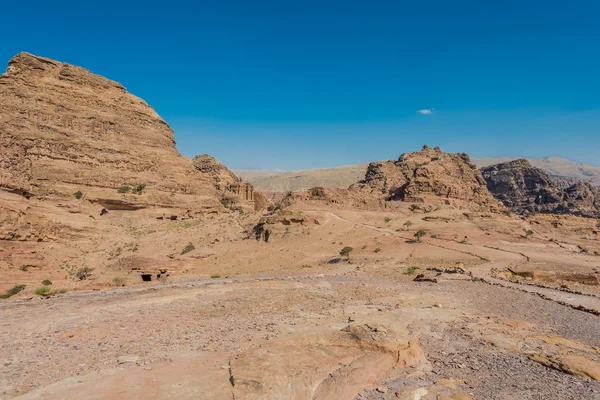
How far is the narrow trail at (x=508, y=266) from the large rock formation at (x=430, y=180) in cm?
2606

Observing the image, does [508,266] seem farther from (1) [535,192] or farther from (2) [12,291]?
(1) [535,192]

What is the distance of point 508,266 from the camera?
22297mm

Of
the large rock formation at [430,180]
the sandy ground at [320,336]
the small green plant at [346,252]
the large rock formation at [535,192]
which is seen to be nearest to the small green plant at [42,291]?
the sandy ground at [320,336]

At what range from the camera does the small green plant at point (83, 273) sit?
2329 centimetres

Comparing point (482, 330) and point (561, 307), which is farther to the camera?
point (561, 307)

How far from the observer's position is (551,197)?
9238 cm

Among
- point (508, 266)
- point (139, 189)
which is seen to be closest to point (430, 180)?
point (508, 266)

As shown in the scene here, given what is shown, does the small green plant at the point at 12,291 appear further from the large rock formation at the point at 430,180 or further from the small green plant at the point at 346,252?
the large rock formation at the point at 430,180

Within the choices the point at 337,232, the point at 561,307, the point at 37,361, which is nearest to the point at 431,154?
the point at 337,232

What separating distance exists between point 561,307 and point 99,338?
1584 centimetres

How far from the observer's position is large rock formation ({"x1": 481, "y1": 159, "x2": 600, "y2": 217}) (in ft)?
287

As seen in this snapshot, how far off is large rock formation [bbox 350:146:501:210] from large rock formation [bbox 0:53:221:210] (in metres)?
33.5

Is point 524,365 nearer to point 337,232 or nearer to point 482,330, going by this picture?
point 482,330

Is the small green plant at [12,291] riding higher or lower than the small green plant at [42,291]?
higher
